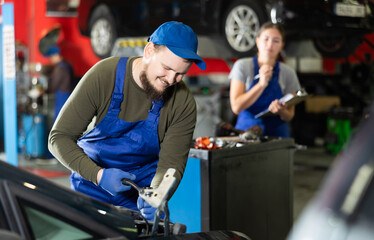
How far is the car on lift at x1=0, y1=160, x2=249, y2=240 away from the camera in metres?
1.34

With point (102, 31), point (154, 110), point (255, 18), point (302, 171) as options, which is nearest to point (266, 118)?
point (154, 110)

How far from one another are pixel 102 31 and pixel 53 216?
Answer: 7.04 meters

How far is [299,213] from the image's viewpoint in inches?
189

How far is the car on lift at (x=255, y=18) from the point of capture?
595cm

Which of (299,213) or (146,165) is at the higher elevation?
(146,165)

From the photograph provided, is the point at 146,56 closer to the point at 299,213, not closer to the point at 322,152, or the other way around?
the point at 299,213

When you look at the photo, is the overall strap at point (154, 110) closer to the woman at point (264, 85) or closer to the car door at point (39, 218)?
the car door at point (39, 218)

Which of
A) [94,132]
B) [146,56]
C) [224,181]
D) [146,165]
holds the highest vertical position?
[146,56]

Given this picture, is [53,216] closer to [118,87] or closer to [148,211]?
[148,211]

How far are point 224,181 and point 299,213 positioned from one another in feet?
6.91

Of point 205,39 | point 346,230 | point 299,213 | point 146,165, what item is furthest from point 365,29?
point 346,230

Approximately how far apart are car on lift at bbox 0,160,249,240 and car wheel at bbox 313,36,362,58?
5.94 m

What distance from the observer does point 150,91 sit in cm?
206

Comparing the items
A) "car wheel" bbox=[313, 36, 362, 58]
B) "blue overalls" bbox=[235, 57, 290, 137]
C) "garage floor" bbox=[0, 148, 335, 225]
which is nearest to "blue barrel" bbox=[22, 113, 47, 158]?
"garage floor" bbox=[0, 148, 335, 225]
